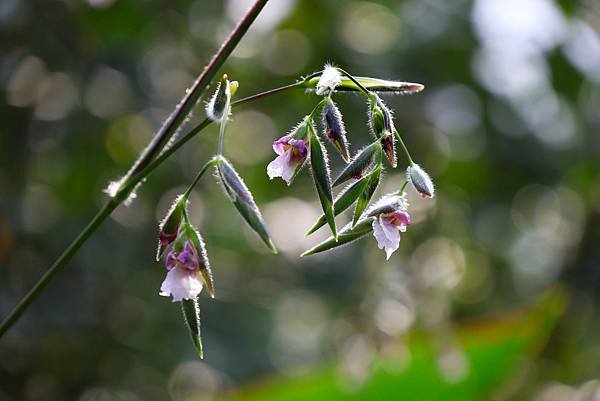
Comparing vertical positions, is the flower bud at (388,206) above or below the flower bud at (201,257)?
above

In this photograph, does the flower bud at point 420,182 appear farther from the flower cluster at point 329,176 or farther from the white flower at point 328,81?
the white flower at point 328,81

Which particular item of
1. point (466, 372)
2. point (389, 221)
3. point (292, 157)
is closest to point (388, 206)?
point (389, 221)

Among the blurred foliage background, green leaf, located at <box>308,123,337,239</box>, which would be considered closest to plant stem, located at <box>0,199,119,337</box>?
green leaf, located at <box>308,123,337,239</box>

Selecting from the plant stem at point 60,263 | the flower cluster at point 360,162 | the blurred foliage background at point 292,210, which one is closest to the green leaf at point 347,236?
the flower cluster at point 360,162

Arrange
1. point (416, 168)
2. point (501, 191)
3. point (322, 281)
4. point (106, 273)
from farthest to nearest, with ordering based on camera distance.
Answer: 1. point (501, 191)
2. point (322, 281)
3. point (106, 273)
4. point (416, 168)

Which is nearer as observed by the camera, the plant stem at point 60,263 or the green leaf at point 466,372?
the plant stem at point 60,263

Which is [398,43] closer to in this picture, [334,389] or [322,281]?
[322,281]

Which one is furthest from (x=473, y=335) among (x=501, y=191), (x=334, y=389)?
(x=501, y=191)
